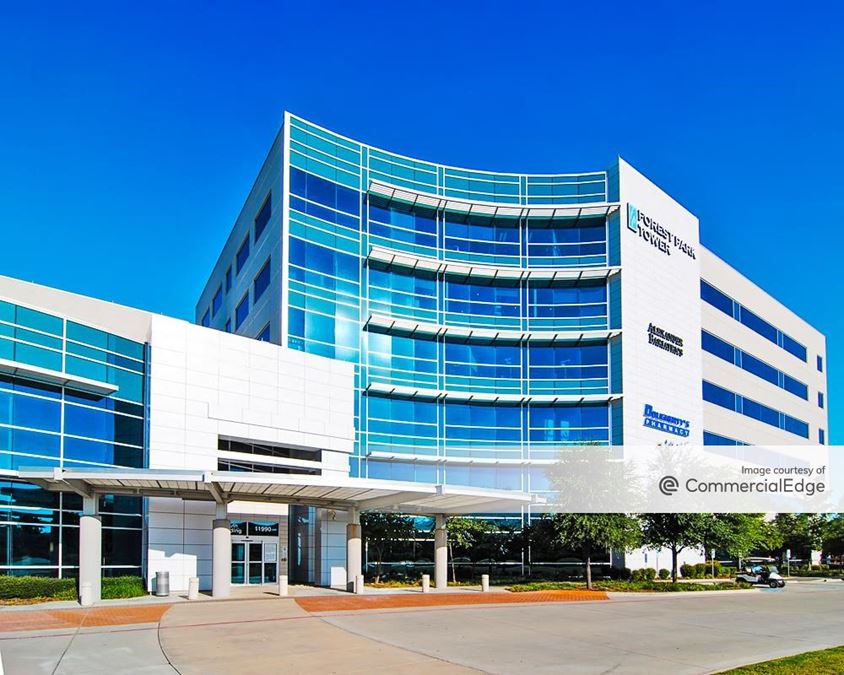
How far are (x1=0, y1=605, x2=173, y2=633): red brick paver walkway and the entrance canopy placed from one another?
149 inches

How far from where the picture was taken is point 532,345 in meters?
49.7

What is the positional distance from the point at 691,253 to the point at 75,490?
42921 millimetres

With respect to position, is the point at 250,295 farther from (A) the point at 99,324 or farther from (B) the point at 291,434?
(A) the point at 99,324

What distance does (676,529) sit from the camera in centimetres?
4284

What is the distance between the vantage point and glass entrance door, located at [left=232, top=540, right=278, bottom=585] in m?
35.7

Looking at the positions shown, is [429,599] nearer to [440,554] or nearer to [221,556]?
[440,554]

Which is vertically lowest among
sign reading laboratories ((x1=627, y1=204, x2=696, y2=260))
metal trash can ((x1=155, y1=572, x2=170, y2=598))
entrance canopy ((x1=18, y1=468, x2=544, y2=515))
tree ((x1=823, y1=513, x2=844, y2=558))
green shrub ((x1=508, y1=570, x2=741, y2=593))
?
tree ((x1=823, y1=513, x2=844, y2=558))

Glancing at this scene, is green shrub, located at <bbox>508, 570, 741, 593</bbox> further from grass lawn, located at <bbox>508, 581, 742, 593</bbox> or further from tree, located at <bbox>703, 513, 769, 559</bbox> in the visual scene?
tree, located at <bbox>703, 513, 769, 559</bbox>

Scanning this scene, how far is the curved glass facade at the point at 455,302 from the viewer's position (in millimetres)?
43969

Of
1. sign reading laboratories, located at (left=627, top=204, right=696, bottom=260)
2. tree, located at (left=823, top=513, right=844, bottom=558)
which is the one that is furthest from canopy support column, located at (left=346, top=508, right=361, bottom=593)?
tree, located at (left=823, top=513, right=844, bottom=558)

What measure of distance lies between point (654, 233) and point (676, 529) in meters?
19.0

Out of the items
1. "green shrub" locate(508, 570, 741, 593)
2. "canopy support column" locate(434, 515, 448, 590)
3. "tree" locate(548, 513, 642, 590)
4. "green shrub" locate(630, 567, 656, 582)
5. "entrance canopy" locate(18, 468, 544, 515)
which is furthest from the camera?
"green shrub" locate(630, 567, 656, 582)

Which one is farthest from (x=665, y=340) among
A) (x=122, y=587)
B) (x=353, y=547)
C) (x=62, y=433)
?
(x=62, y=433)

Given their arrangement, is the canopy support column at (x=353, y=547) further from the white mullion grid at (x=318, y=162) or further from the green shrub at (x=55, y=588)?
the white mullion grid at (x=318, y=162)
